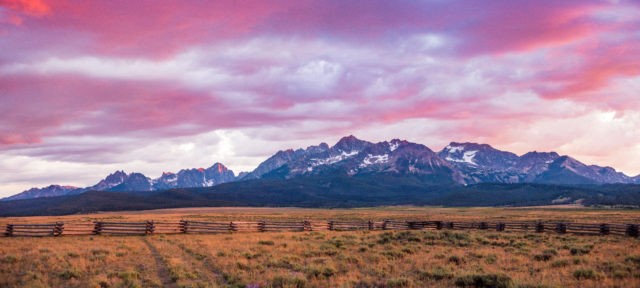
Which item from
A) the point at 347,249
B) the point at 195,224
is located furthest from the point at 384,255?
the point at 195,224

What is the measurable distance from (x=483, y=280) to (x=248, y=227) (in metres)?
31.3

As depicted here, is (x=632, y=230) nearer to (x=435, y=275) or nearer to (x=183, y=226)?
(x=435, y=275)

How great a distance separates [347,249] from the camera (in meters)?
26.1

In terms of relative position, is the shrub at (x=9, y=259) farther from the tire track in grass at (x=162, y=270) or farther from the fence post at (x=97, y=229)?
the fence post at (x=97, y=229)

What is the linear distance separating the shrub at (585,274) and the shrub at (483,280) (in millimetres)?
3261

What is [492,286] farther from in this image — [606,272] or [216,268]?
[216,268]

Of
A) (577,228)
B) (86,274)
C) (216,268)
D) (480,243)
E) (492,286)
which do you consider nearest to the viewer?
(492,286)

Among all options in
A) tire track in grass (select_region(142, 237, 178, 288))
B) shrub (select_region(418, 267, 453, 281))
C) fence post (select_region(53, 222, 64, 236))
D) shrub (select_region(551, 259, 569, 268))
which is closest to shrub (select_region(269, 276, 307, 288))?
tire track in grass (select_region(142, 237, 178, 288))

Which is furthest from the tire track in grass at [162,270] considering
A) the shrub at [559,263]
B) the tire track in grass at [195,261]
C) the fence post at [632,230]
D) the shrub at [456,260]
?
the fence post at [632,230]

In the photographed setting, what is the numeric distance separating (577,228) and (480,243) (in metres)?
17.2

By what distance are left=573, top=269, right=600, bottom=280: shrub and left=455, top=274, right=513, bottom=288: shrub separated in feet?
10.7

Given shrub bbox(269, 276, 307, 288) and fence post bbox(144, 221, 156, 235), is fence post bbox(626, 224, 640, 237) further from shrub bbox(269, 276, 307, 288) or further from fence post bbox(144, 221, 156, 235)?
fence post bbox(144, 221, 156, 235)

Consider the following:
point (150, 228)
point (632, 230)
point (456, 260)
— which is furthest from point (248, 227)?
point (632, 230)

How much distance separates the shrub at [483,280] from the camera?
14.0m
